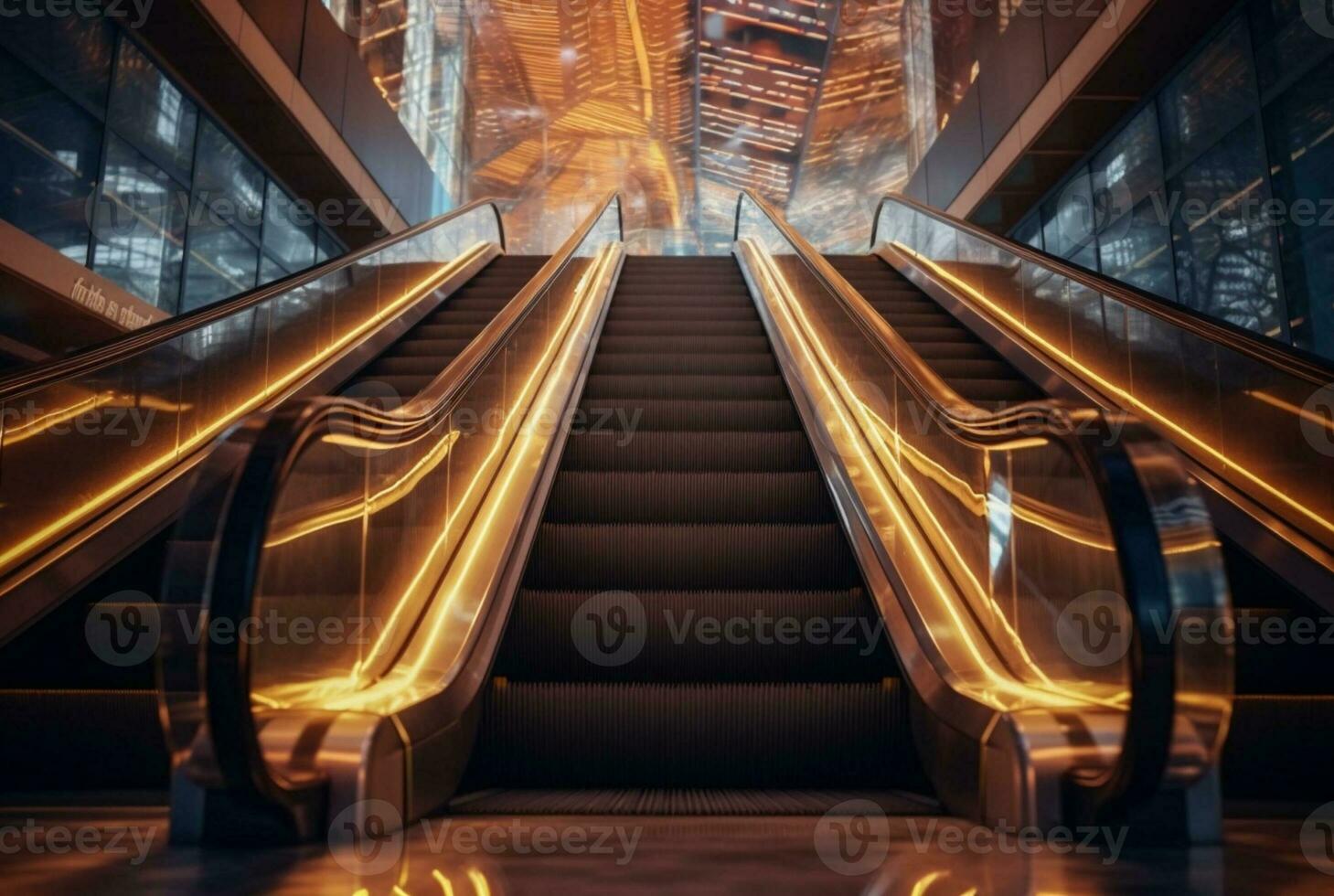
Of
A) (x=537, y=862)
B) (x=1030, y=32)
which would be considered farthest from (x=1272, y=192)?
(x=537, y=862)

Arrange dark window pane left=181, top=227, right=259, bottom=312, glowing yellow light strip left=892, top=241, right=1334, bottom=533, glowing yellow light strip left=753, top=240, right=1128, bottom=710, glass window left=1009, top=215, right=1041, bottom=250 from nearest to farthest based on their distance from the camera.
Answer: glowing yellow light strip left=753, top=240, right=1128, bottom=710, glowing yellow light strip left=892, top=241, right=1334, bottom=533, dark window pane left=181, top=227, right=259, bottom=312, glass window left=1009, top=215, right=1041, bottom=250

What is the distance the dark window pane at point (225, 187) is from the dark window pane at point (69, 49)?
1.49 metres

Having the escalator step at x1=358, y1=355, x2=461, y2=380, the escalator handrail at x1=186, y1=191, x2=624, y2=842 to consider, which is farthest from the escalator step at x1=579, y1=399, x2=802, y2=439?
the escalator handrail at x1=186, y1=191, x2=624, y2=842

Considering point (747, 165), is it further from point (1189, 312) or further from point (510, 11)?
point (1189, 312)

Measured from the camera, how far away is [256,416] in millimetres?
2311

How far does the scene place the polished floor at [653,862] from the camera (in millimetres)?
1994

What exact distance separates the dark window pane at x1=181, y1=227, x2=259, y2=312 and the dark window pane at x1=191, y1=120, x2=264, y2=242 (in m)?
0.11

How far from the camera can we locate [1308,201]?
263 inches

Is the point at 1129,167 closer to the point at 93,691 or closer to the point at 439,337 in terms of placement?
the point at 439,337

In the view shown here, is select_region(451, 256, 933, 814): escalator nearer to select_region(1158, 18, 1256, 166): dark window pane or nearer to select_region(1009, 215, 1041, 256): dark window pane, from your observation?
select_region(1158, 18, 1256, 166): dark window pane

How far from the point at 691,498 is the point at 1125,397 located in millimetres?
2520

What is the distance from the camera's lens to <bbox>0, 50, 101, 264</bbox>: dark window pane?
709 cm

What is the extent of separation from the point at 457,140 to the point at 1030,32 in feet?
34.6

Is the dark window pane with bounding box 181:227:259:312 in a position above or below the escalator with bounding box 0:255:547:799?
above
